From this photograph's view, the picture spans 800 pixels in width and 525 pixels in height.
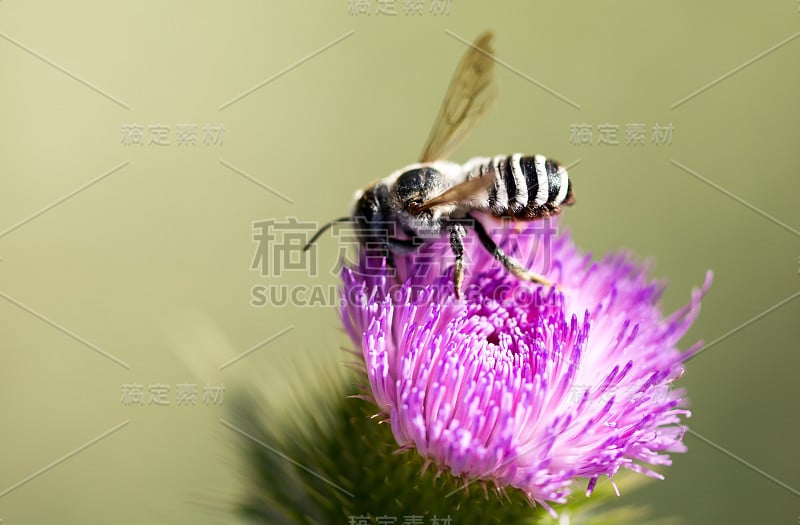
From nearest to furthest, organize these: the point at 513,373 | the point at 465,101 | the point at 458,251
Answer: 1. the point at 513,373
2. the point at 458,251
3. the point at 465,101

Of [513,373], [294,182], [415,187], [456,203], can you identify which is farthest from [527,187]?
[294,182]

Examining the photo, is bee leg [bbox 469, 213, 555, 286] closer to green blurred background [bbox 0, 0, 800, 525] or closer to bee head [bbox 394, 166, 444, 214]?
bee head [bbox 394, 166, 444, 214]

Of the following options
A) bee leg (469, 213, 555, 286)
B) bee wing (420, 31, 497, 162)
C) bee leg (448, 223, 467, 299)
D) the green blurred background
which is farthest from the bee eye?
the green blurred background

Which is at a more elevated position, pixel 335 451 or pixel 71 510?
pixel 335 451

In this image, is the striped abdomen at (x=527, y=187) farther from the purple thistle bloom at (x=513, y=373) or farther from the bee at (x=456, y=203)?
the purple thistle bloom at (x=513, y=373)

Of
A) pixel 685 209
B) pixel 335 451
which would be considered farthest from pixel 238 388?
pixel 685 209

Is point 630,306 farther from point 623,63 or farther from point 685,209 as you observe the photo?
point 623,63

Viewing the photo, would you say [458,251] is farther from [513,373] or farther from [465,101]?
[465,101]
